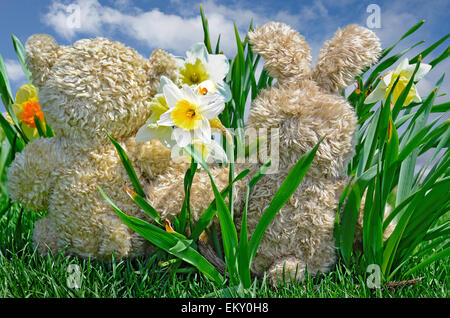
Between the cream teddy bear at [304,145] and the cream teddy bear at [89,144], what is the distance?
273 mm

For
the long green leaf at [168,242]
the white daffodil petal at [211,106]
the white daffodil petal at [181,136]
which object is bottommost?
the long green leaf at [168,242]

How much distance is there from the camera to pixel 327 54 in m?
1.04

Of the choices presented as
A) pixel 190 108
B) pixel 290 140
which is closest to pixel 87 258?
pixel 190 108

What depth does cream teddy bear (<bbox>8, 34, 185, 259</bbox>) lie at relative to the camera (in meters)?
0.97

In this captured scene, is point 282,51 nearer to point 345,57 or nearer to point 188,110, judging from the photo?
point 345,57

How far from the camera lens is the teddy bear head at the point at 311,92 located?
3.12 ft

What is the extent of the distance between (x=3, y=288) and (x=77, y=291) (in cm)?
19

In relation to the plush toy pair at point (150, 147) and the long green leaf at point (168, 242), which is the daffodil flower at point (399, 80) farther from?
the long green leaf at point (168, 242)

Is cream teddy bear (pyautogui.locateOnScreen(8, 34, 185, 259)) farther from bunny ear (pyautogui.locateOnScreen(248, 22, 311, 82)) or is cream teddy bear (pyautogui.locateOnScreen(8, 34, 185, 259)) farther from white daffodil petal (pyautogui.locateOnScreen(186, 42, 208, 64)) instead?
bunny ear (pyautogui.locateOnScreen(248, 22, 311, 82))

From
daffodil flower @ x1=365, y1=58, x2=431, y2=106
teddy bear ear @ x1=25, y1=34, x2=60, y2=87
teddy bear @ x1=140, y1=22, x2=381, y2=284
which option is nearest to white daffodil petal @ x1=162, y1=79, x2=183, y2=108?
teddy bear @ x1=140, y1=22, x2=381, y2=284

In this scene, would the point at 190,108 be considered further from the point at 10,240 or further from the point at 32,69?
the point at 10,240

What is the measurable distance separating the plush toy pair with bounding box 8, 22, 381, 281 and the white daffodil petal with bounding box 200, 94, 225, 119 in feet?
0.50

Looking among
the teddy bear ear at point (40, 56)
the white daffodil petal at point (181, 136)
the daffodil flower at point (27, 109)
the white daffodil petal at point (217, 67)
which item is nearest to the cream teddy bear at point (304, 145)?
the white daffodil petal at point (217, 67)
